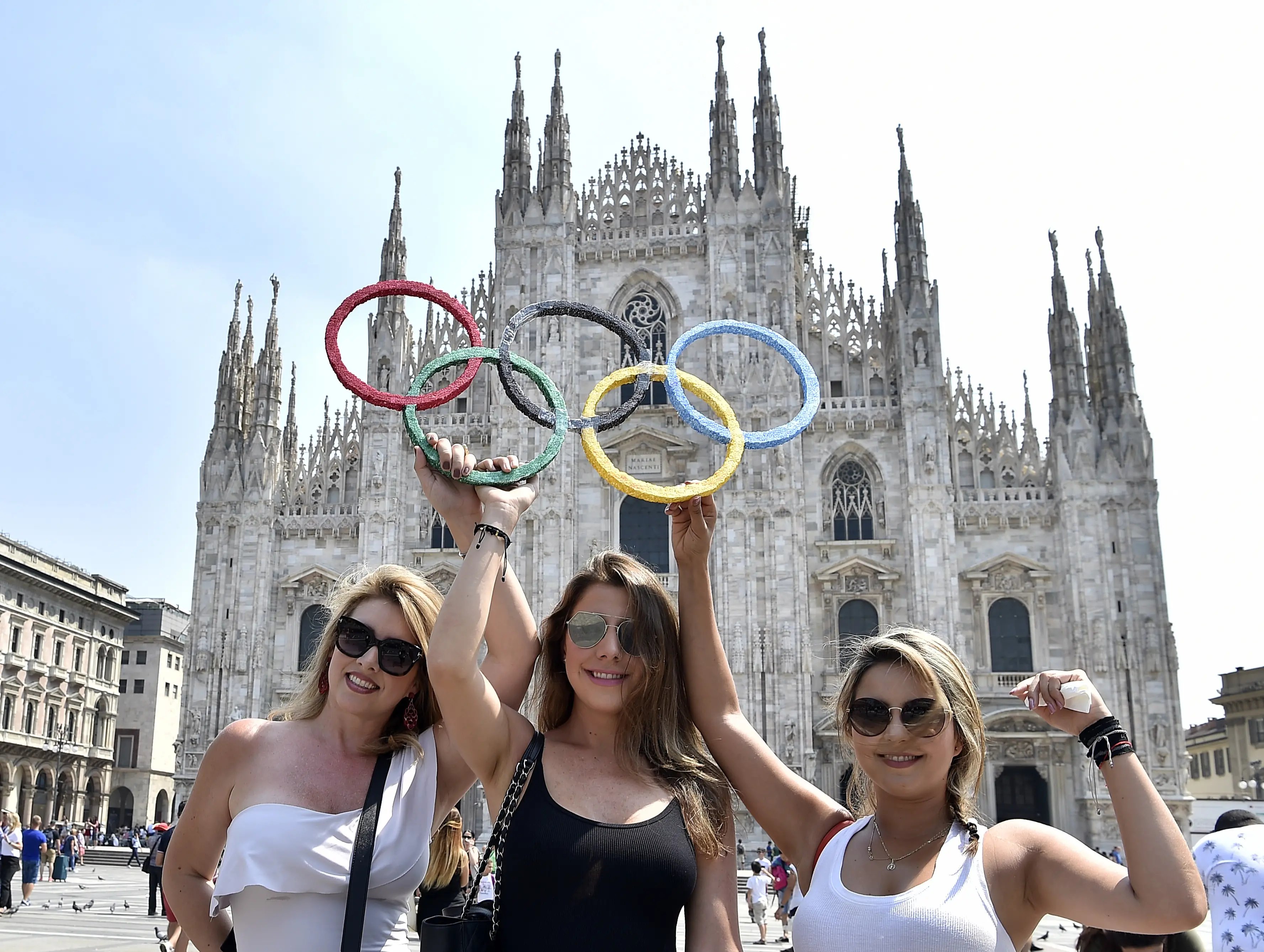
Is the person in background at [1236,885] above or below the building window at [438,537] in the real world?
below

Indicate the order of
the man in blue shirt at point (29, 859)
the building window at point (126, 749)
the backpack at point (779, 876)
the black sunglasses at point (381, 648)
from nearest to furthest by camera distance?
the black sunglasses at point (381, 648) < the backpack at point (779, 876) < the man in blue shirt at point (29, 859) < the building window at point (126, 749)

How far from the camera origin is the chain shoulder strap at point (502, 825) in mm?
2789

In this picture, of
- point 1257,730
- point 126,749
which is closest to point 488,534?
point 126,749

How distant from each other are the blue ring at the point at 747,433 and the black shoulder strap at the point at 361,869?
213 cm

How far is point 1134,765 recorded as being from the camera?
2.67 meters

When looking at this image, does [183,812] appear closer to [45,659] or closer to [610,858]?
[610,858]

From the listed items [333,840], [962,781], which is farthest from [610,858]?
[962,781]

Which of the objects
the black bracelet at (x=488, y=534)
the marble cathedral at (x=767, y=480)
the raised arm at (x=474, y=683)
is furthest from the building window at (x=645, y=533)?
the raised arm at (x=474, y=683)

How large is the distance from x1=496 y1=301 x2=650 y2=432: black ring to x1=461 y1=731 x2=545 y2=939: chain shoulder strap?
1.96m

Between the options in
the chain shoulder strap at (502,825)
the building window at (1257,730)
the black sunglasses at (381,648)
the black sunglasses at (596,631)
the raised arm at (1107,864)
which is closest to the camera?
the raised arm at (1107,864)

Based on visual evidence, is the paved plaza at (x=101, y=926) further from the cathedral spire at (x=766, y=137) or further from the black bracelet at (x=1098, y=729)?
the cathedral spire at (x=766, y=137)

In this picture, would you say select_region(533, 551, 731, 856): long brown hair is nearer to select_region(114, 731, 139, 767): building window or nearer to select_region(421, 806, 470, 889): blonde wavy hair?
select_region(421, 806, 470, 889): blonde wavy hair

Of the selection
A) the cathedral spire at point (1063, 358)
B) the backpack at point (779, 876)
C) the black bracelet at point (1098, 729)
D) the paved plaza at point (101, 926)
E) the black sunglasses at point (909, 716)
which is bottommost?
the paved plaza at point (101, 926)

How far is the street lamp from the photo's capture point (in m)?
43.2
